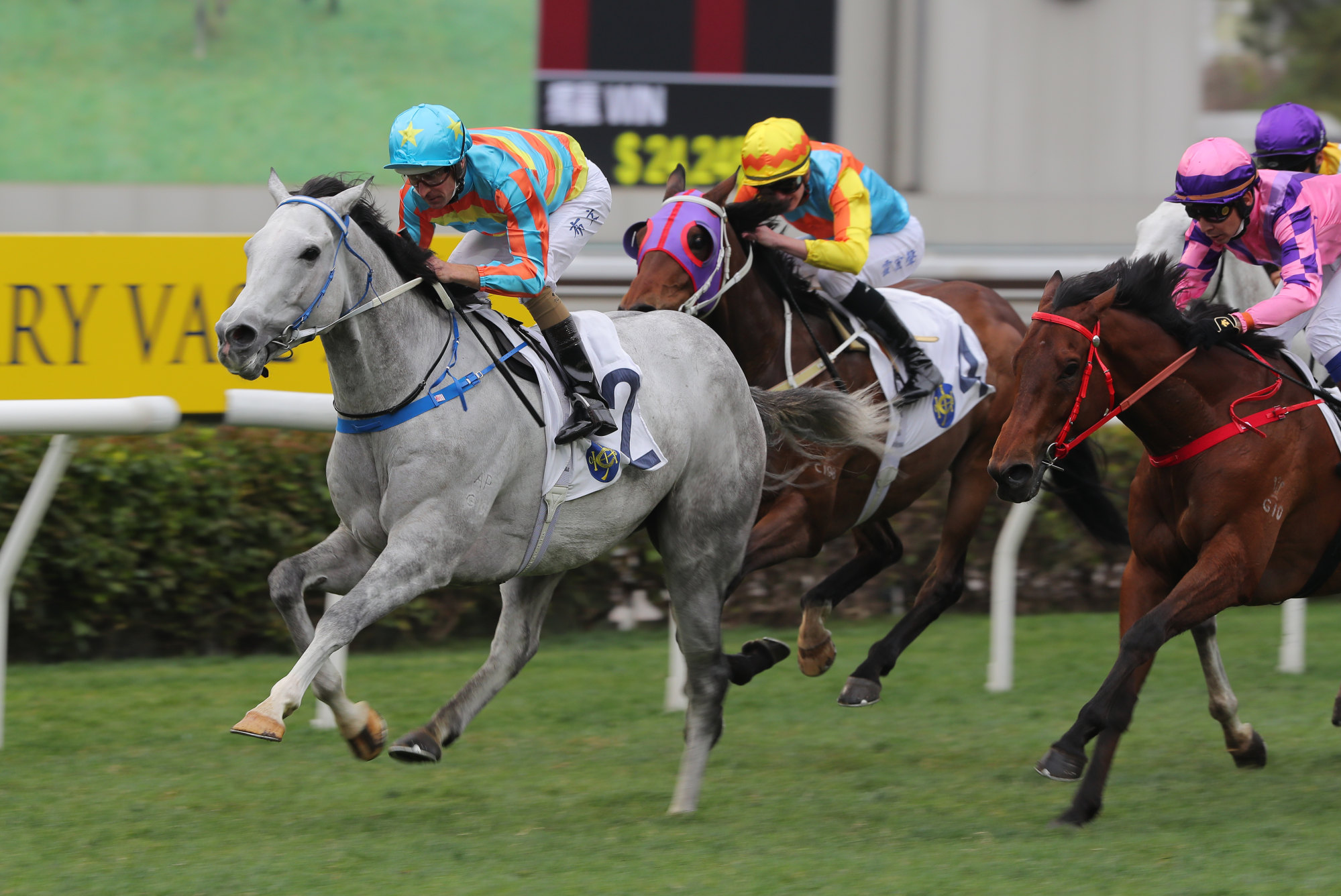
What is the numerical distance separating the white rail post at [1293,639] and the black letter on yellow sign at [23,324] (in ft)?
15.3

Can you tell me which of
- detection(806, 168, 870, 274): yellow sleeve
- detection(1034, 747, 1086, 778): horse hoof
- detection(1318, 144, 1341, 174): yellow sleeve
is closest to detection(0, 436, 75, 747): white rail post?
detection(806, 168, 870, 274): yellow sleeve

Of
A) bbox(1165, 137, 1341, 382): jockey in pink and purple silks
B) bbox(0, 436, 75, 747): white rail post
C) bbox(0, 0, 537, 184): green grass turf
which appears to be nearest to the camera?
bbox(1165, 137, 1341, 382): jockey in pink and purple silks

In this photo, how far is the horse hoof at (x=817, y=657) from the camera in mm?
5203

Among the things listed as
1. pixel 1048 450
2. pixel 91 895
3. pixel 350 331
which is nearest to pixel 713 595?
pixel 1048 450

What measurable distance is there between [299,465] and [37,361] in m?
1.04

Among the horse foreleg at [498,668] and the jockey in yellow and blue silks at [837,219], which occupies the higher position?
the jockey in yellow and blue silks at [837,219]

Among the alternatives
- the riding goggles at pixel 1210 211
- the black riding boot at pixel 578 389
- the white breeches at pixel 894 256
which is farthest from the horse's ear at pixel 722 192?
the riding goggles at pixel 1210 211

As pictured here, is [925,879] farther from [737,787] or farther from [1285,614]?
[1285,614]

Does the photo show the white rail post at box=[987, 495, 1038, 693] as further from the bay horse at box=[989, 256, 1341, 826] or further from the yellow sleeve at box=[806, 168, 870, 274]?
the bay horse at box=[989, 256, 1341, 826]

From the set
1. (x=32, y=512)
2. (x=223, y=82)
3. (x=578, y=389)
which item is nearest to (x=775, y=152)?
(x=578, y=389)

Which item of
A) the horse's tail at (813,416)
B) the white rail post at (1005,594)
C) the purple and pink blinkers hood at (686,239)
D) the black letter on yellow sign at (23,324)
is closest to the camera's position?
the horse's tail at (813,416)

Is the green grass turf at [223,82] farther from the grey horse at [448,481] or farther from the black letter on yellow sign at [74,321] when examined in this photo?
the grey horse at [448,481]

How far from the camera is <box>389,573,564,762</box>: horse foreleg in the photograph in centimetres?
393

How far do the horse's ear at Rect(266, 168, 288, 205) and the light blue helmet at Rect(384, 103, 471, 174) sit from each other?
256mm
